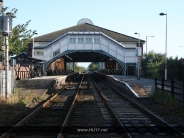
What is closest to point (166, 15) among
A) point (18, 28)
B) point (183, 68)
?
point (183, 68)

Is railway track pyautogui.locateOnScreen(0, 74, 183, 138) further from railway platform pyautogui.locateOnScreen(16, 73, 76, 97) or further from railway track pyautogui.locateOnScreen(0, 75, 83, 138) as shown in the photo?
railway platform pyautogui.locateOnScreen(16, 73, 76, 97)

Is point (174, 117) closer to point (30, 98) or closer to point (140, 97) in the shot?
point (140, 97)

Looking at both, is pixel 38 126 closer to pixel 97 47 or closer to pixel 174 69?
pixel 174 69

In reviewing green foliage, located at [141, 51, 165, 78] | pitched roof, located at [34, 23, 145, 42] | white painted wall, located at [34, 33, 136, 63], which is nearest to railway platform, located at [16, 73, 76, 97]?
green foliage, located at [141, 51, 165, 78]

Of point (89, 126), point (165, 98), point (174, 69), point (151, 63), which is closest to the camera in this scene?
point (89, 126)

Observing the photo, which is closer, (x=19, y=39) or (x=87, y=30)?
(x=19, y=39)

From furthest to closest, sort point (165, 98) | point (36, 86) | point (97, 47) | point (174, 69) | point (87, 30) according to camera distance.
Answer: point (87, 30) → point (97, 47) → point (174, 69) → point (36, 86) → point (165, 98)

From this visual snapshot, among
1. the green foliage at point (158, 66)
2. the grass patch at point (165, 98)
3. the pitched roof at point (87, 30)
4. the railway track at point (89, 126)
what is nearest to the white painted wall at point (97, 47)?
the green foliage at point (158, 66)

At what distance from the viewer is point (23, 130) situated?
845cm

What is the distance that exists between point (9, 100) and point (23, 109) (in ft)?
5.36

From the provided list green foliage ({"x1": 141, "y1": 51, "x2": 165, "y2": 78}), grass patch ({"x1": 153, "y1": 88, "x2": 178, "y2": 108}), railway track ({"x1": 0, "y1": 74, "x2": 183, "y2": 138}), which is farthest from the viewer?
green foliage ({"x1": 141, "y1": 51, "x2": 165, "y2": 78})

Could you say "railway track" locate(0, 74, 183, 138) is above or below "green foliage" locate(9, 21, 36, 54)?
below

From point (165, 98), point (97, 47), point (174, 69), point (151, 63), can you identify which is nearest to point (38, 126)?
point (165, 98)

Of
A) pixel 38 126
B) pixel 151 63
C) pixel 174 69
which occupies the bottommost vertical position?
pixel 38 126
